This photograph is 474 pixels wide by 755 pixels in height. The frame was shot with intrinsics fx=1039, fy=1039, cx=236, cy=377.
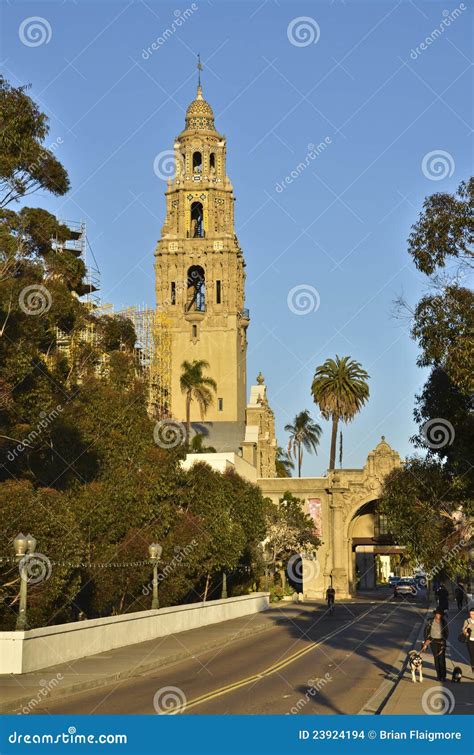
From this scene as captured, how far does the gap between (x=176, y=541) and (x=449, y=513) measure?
18.1 meters

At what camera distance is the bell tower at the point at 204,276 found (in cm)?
10750

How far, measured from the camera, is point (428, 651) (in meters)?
29.4

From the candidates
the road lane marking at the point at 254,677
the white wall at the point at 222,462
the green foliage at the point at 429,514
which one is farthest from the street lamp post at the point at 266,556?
the green foliage at the point at 429,514

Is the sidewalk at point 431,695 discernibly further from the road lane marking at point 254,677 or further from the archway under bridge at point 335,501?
the archway under bridge at point 335,501

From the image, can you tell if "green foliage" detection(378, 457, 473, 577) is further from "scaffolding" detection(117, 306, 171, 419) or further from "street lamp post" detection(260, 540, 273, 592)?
"scaffolding" detection(117, 306, 171, 419)

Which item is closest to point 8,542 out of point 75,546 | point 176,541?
point 75,546

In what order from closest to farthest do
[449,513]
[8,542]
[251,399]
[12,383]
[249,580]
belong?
[449,513], [8,542], [12,383], [249,580], [251,399]

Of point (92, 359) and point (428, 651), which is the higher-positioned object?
point (92, 359)

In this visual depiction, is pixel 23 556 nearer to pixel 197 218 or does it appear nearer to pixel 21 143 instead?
pixel 21 143

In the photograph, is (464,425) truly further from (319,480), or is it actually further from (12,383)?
(319,480)

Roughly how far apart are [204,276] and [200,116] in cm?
1878

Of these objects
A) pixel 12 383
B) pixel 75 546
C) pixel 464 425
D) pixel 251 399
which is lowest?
pixel 75 546

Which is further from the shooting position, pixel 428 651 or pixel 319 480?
pixel 319 480

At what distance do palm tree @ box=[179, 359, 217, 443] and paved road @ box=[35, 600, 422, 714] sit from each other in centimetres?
5865
